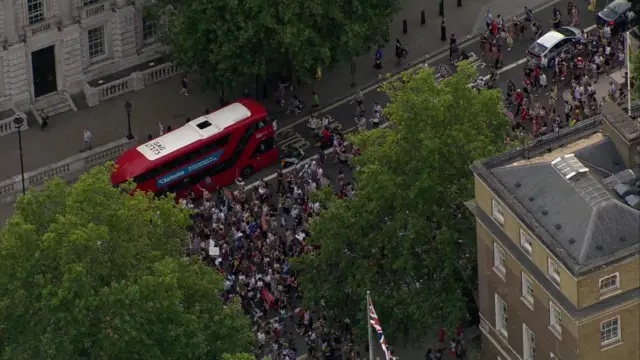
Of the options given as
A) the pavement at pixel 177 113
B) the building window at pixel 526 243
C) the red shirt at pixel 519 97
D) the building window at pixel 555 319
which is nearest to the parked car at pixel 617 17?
the pavement at pixel 177 113

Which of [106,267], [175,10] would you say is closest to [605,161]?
[106,267]

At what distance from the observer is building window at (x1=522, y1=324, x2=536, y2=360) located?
413ft

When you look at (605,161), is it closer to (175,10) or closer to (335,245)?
(335,245)

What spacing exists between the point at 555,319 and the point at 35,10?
43.4 meters

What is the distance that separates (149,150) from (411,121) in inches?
821

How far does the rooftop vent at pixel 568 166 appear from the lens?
12206 cm

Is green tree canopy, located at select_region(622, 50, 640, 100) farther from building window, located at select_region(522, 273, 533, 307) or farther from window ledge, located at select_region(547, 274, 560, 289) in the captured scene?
window ledge, located at select_region(547, 274, 560, 289)

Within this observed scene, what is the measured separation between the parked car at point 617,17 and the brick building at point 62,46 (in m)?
27.1

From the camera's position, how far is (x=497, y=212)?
124750mm

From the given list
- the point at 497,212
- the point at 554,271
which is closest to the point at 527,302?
the point at 554,271

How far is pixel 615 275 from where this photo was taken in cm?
11975

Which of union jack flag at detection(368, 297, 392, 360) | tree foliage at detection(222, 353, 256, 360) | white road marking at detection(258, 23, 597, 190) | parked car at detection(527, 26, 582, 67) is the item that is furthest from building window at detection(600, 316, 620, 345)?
parked car at detection(527, 26, 582, 67)

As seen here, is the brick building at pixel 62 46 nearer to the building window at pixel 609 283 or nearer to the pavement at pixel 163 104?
the pavement at pixel 163 104

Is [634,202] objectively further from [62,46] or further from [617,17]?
[62,46]
